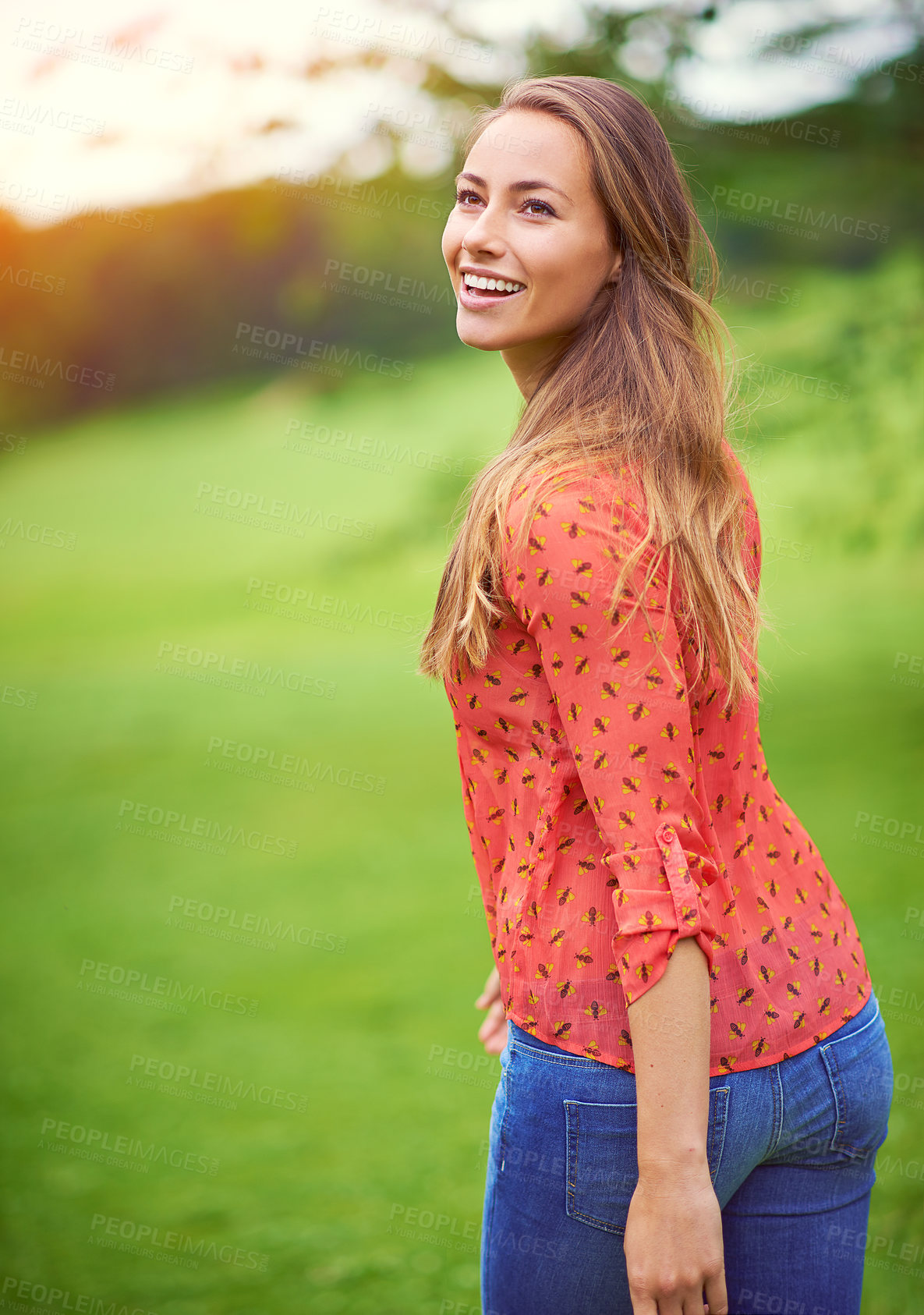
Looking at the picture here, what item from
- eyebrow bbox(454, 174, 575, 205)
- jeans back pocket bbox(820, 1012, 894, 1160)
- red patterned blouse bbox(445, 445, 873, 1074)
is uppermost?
eyebrow bbox(454, 174, 575, 205)

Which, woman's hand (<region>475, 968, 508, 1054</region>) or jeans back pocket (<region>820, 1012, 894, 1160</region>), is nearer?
jeans back pocket (<region>820, 1012, 894, 1160</region>)

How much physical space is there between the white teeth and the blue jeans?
798 millimetres

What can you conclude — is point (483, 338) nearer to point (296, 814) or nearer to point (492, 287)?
point (492, 287)

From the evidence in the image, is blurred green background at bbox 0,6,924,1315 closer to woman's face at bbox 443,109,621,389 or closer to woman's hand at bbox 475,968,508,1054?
woman's face at bbox 443,109,621,389

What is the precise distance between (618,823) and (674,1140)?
280 millimetres

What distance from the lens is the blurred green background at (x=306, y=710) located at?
343 centimetres

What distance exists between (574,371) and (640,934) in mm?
605

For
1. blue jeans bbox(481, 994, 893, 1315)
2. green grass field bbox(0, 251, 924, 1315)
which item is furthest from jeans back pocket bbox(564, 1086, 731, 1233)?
green grass field bbox(0, 251, 924, 1315)

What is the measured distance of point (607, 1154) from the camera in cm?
108

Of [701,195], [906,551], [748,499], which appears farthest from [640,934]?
[906,551]

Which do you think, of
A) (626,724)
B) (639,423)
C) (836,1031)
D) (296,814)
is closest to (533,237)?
Result: (639,423)

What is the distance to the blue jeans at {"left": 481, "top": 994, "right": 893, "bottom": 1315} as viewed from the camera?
1088 mm

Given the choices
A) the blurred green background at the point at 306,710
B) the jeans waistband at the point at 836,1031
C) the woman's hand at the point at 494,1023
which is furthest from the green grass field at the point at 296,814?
the jeans waistband at the point at 836,1031

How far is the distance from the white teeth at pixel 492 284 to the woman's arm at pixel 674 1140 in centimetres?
72
